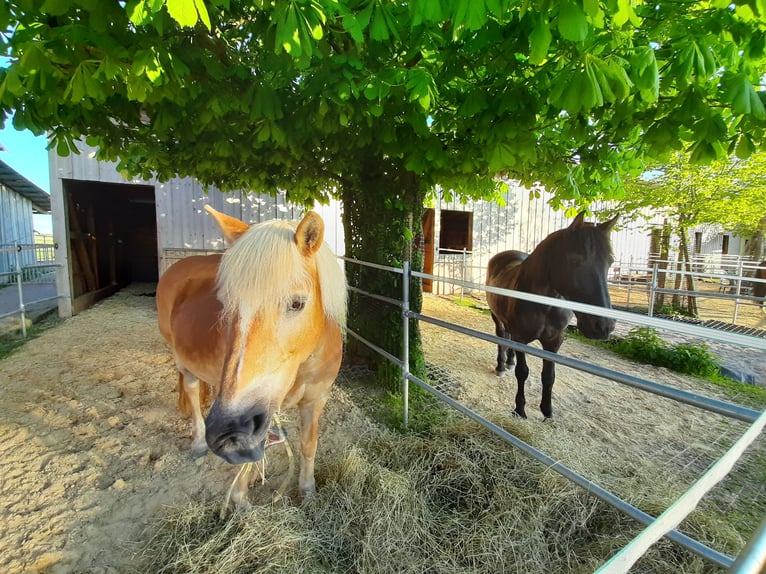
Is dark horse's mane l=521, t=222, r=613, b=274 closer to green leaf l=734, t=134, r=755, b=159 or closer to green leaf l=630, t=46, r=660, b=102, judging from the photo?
green leaf l=734, t=134, r=755, b=159

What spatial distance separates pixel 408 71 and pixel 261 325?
1443 mm

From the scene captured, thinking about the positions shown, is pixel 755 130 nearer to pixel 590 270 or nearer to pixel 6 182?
pixel 590 270

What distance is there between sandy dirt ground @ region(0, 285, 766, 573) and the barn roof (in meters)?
11.0

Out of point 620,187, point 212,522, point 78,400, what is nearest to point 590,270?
point 620,187

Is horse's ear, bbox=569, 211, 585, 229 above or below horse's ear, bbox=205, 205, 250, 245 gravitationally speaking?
above

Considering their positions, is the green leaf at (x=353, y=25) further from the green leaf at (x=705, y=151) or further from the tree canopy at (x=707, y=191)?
the tree canopy at (x=707, y=191)

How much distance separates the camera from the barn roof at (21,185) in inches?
460

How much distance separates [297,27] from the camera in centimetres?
125

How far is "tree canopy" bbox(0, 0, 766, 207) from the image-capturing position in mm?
1344

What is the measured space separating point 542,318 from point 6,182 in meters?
18.2

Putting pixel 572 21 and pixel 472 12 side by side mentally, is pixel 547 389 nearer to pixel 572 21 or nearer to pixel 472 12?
pixel 572 21

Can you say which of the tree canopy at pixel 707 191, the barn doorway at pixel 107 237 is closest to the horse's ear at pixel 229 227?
the barn doorway at pixel 107 237

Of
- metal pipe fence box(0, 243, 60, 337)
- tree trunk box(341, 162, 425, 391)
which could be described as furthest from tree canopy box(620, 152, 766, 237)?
metal pipe fence box(0, 243, 60, 337)

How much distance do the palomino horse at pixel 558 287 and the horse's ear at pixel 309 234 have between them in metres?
2.17
